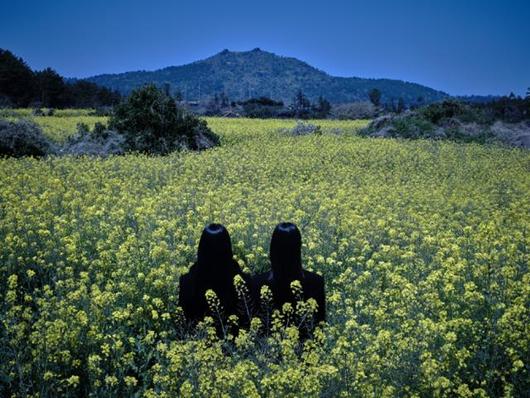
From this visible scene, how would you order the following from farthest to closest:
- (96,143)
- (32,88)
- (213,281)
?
(32,88) < (96,143) < (213,281)

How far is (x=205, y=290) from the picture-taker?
6.12m

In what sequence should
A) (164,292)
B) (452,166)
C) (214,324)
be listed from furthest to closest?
(452,166) → (164,292) → (214,324)

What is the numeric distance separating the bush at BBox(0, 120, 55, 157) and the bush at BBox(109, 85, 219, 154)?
10.5 ft

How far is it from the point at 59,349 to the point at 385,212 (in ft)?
23.9

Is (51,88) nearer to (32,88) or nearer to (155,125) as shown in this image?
(32,88)

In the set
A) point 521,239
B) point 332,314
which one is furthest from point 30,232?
point 521,239

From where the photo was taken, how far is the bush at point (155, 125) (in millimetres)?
21922

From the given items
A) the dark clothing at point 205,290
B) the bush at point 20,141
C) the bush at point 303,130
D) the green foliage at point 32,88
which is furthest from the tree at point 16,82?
the dark clothing at point 205,290

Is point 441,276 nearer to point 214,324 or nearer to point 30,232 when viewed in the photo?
point 214,324

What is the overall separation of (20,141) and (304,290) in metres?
16.4

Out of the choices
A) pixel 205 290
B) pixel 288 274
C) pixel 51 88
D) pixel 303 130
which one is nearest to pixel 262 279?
pixel 288 274

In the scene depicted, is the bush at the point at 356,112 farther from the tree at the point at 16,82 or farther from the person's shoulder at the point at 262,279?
the person's shoulder at the point at 262,279

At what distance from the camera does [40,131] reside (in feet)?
67.2

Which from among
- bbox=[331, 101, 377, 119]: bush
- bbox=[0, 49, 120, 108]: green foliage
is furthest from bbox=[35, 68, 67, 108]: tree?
bbox=[331, 101, 377, 119]: bush
